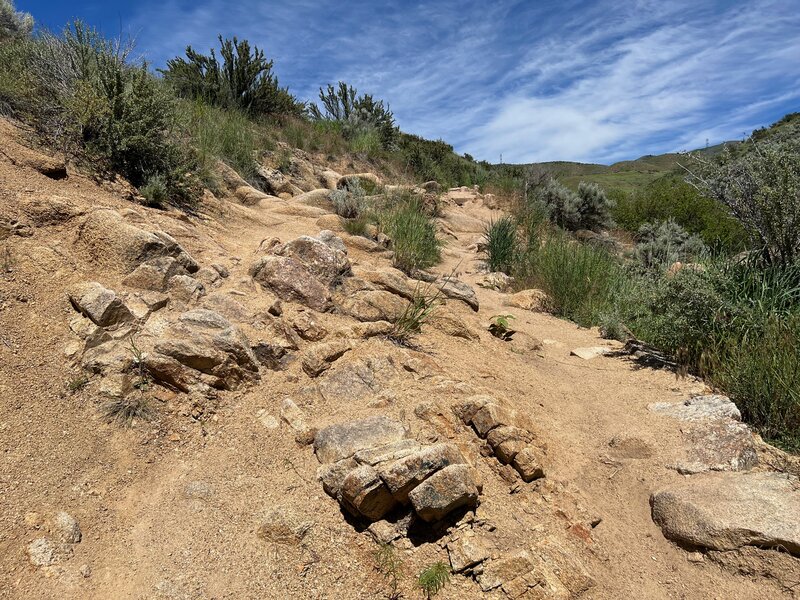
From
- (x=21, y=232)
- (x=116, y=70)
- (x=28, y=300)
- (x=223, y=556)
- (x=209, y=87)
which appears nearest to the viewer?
(x=223, y=556)

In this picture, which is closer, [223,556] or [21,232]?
[223,556]

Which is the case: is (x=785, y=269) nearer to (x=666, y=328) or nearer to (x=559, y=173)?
(x=666, y=328)

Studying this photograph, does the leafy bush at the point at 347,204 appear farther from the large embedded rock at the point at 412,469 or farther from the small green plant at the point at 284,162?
the large embedded rock at the point at 412,469

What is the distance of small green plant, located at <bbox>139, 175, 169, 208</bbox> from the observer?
4.74 m

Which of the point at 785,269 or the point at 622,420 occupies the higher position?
the point at 785,269

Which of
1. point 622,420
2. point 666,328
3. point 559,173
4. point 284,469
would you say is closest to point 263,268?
point 284,469

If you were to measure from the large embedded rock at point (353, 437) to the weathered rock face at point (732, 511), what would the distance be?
1.35m

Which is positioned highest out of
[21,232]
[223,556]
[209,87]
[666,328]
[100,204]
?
[209,87]

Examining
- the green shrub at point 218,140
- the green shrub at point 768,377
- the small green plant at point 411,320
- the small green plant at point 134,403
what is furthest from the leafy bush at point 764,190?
the green shrub at point 218,140

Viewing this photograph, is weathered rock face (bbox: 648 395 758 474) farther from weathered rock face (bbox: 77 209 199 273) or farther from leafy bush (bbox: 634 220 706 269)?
leafy bush (bbox: 634 220 706 269)

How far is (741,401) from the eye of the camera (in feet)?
10.8

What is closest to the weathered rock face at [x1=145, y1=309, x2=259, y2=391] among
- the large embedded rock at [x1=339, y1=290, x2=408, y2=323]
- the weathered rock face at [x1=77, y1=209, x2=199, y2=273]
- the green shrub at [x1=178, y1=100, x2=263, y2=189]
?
the weathered rock face at [x1=77, y1=209, x2=199, y2=273]

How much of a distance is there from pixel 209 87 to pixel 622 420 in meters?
11.7

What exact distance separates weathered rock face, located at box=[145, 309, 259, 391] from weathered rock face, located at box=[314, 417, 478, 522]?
0.84 m
